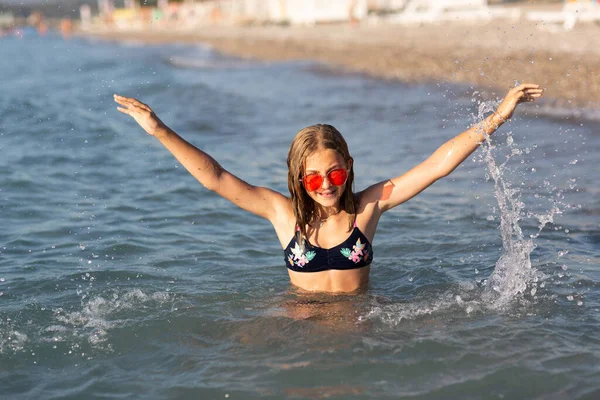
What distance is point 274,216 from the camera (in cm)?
454

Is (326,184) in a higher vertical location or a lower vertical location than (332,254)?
higher

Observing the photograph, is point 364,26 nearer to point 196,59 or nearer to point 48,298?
point 196,59

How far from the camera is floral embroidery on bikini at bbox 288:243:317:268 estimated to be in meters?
4.48

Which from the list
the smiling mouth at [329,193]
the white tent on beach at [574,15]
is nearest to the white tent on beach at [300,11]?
the white tent on beach at [574,15]

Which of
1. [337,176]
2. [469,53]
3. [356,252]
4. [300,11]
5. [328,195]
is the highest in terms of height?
[300,11]

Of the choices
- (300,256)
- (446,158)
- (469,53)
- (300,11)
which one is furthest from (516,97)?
(300,11)

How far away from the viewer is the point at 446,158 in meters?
4.32

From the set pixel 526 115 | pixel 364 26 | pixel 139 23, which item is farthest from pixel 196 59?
pixel 139 23

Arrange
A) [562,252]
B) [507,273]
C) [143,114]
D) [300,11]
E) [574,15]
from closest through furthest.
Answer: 1. [143,114]
2. [507,273]
3. [562,252]
4. [574,15]
5. [300,11]

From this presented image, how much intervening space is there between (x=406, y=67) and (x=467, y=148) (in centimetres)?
1723

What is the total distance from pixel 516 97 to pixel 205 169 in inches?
66.1

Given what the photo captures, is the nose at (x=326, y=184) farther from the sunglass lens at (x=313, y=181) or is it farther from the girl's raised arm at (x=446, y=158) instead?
the girl's raised arm at (x=446, y=158)

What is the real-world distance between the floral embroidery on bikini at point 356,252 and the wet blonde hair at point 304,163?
0.12 metres

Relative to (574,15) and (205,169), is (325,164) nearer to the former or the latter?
(205,169)
